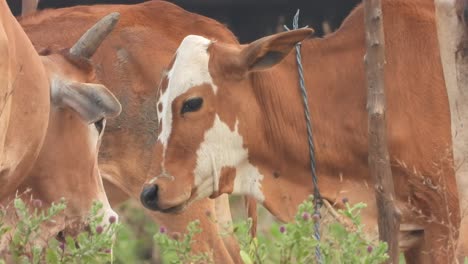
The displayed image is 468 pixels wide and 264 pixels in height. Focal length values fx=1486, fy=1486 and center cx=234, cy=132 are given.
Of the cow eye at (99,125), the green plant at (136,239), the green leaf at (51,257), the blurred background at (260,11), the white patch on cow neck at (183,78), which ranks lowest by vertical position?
the green plant at (136,239)

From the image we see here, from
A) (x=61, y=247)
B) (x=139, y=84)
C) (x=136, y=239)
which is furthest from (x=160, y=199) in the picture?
(x=136, y=239)

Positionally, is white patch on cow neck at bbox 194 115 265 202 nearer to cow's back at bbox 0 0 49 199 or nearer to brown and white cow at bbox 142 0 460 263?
brown and white cow at bbox 142 0 460 263

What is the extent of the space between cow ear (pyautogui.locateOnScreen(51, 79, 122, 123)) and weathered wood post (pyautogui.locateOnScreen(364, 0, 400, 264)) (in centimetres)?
127

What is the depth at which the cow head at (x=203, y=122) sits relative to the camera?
6.41 meters

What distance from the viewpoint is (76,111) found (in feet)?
21.5

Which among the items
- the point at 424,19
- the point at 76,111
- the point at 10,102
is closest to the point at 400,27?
the point at 424,19

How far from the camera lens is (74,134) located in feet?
21.8

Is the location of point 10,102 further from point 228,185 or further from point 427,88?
point 427,88

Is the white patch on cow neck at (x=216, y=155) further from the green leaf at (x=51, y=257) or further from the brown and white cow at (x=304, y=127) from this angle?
the green leaf at (x=51, y=257)

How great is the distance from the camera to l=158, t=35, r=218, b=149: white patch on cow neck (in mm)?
6457

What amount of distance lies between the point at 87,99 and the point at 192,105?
46cm

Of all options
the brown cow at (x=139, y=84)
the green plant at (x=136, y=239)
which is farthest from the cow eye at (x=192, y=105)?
the green plant at (x=136, y=239)

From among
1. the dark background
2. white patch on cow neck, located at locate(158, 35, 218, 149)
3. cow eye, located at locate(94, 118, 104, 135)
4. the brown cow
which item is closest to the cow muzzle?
white patch on cow neck, located at locate(158, 35, 218, 149)

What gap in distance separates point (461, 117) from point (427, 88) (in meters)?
0.72
